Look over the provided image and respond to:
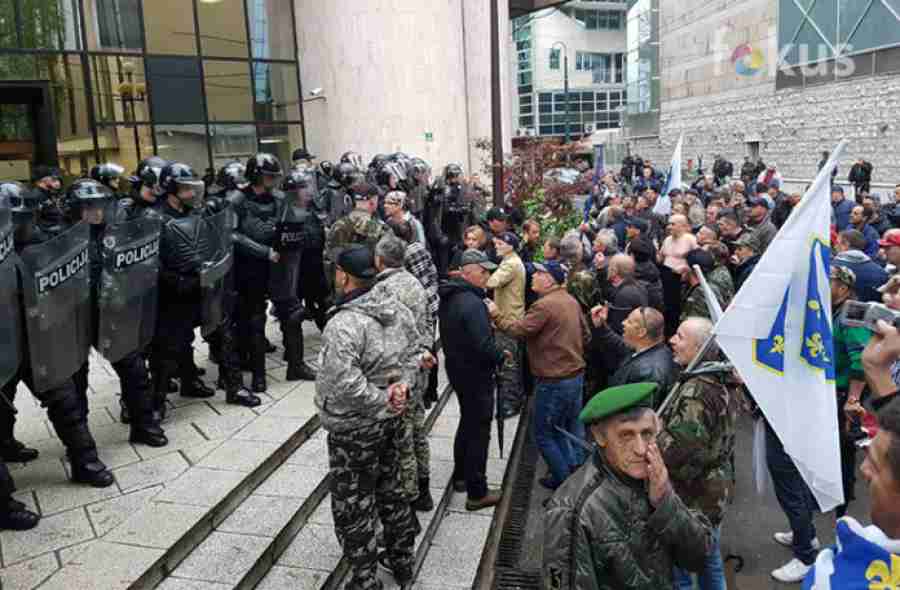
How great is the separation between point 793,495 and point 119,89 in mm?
14319

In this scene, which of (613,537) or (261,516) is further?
(261,516)

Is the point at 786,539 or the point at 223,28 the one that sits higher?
the point at 223,28

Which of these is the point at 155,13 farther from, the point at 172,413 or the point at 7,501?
the point at 7,501

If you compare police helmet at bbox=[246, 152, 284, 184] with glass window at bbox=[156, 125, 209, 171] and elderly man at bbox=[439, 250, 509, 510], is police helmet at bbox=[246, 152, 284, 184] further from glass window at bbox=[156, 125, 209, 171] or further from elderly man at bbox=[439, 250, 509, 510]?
glass window at bbox=[156, 125, 209, 171]

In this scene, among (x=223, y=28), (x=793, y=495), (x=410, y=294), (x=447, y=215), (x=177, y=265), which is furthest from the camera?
(x=223, y=28)

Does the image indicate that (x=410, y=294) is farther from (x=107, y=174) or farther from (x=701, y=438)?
(x=107, y=174)

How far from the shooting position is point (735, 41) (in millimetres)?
34219

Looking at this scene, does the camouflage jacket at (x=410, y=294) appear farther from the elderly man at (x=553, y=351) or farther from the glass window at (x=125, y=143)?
the glass window at (x=125, y=143)

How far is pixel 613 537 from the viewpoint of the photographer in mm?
2418

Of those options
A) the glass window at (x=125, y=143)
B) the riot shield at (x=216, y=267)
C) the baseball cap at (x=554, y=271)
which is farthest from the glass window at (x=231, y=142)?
the baseball cap at (x=554, y=271)

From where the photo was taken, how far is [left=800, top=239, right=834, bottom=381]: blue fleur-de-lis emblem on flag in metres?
3.35

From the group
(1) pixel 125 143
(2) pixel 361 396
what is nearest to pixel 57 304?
(2) pixel 361 396

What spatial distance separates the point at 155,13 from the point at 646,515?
15522 millimetres

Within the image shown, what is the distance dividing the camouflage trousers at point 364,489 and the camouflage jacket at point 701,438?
1.49m
